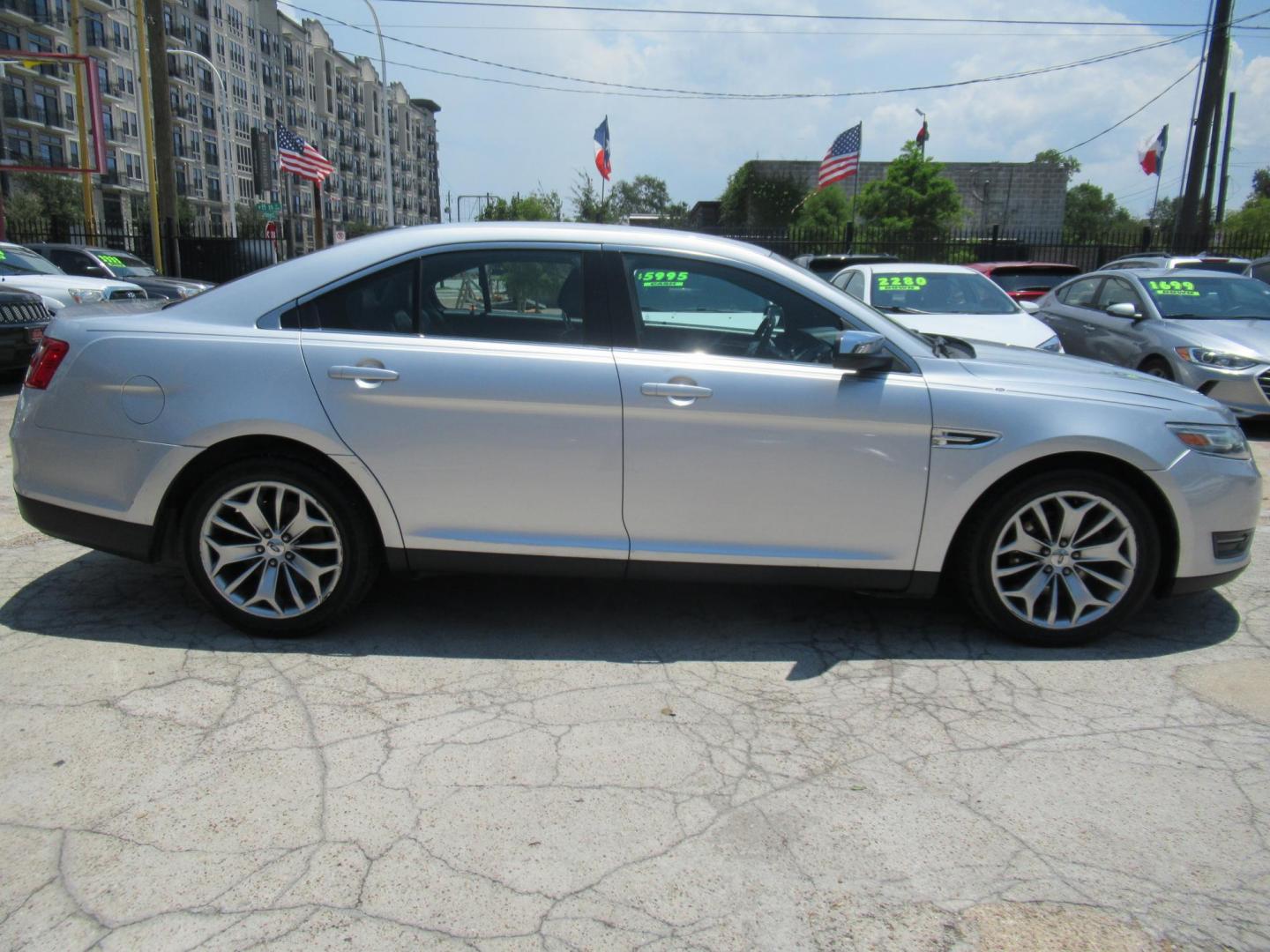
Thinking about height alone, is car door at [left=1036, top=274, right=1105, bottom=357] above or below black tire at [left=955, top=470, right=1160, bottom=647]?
above

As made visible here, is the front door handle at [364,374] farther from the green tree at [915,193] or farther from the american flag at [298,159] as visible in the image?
the green tree at [915,193]

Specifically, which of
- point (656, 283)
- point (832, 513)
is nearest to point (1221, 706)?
point (832, 513)

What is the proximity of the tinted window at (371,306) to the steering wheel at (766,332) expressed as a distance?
4.43ft

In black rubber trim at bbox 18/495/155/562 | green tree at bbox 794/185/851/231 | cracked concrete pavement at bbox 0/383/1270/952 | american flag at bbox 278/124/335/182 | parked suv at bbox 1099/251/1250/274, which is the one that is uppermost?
green tree at bbox 794/185/851/231

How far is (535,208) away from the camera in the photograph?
4575 cm

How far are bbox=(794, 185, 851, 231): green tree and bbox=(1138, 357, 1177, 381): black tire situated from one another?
43.0 metres

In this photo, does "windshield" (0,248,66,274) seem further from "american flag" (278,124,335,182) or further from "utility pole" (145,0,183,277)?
"american flag" (278,124,335,182)

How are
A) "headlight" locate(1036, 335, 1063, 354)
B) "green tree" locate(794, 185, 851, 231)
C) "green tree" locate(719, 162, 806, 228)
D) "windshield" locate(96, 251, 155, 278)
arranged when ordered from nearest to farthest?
"headlight" locate(1036, 335, 1063, 354) < "windshield" locate(96, 251, 155, 278) < "green tree" locate(794, 185, 851, 231) < "green tree" locate(719, 162, 806, 228)

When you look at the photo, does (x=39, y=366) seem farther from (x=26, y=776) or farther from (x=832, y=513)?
(x=832, y=513)

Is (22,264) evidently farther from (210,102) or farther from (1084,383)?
(210,102)

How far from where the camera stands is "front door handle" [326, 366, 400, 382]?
11.8 ft

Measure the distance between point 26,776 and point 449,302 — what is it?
2.15m

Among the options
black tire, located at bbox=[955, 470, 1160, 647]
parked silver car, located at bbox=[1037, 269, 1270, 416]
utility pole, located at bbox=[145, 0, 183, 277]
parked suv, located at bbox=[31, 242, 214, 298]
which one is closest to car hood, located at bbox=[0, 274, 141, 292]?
parked suv, located at bbox=[31, 242, 214, 298]

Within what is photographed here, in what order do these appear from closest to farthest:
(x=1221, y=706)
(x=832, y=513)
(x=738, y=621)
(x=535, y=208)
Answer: (x=1221, y=706) < (x=832, y=513) < (x=738, y=621) < (x=535, y=208)
